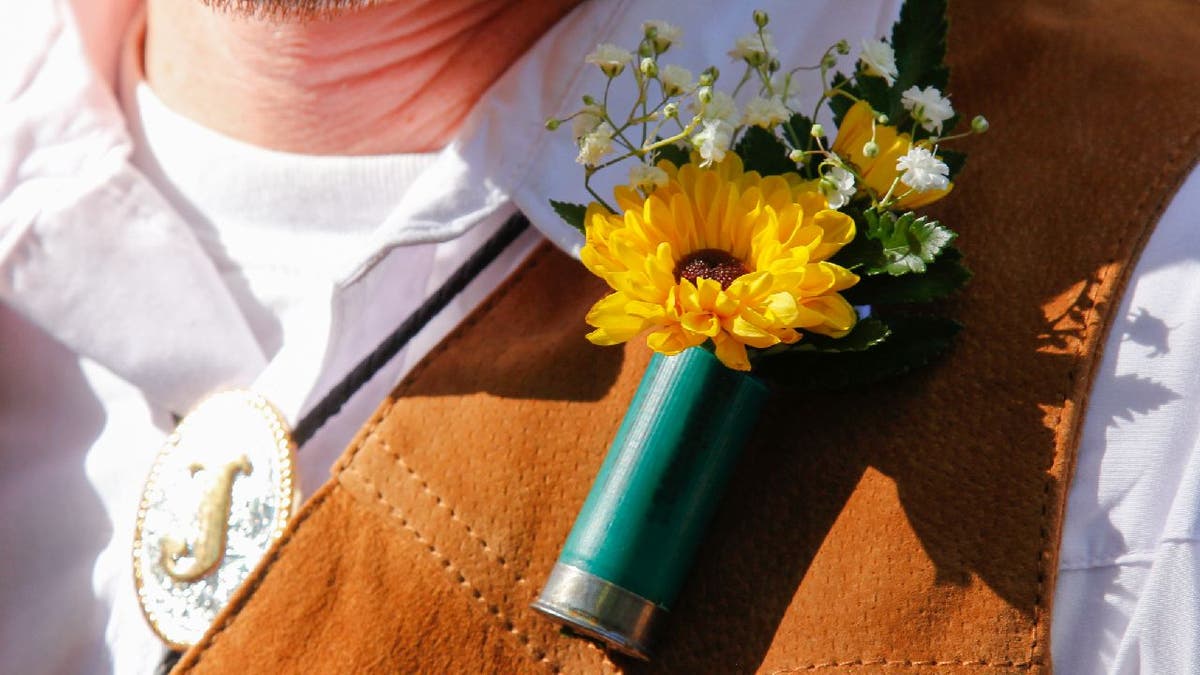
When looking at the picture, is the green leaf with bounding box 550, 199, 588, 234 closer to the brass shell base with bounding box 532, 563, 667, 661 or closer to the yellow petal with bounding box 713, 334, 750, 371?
the yellow petal with bounding box 713, 334, 750, 371

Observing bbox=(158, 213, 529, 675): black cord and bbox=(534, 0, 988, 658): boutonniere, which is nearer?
bbox=(534, 0, 988, 658): boutonniere

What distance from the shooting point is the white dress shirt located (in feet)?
3.86

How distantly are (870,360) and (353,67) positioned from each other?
0.78 meters

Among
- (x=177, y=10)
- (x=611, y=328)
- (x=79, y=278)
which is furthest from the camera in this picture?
(x=177, y=10)

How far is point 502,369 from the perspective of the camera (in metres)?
1.08

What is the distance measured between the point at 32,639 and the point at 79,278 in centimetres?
43

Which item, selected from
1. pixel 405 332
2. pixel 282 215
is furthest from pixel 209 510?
pixel 282 215

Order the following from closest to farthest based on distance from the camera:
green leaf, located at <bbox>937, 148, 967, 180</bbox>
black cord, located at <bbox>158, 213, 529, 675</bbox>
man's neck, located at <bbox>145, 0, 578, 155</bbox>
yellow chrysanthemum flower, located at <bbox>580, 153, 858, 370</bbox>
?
yellow chrysanthemum flower, located at <bbox>580, 153, 858, 370</bbox> < green leaf, located at <bbox>937, 148, 967, 180</bbox> < black cord, located at <bbox>158, 213, 529, 675</bbox> < man's neck, located at <bbox>145, 0, 578, 155</bbox>

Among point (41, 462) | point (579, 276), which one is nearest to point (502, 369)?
point (579, 276)

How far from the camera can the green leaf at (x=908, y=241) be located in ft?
2.73

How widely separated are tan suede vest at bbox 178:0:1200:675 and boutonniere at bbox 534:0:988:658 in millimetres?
65

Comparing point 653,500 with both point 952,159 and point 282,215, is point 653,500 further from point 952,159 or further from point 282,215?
point 282,215

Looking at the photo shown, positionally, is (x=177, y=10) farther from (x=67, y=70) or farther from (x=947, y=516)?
(x=947, y=516)


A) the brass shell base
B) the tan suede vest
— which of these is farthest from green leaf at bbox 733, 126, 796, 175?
the brass shell base
